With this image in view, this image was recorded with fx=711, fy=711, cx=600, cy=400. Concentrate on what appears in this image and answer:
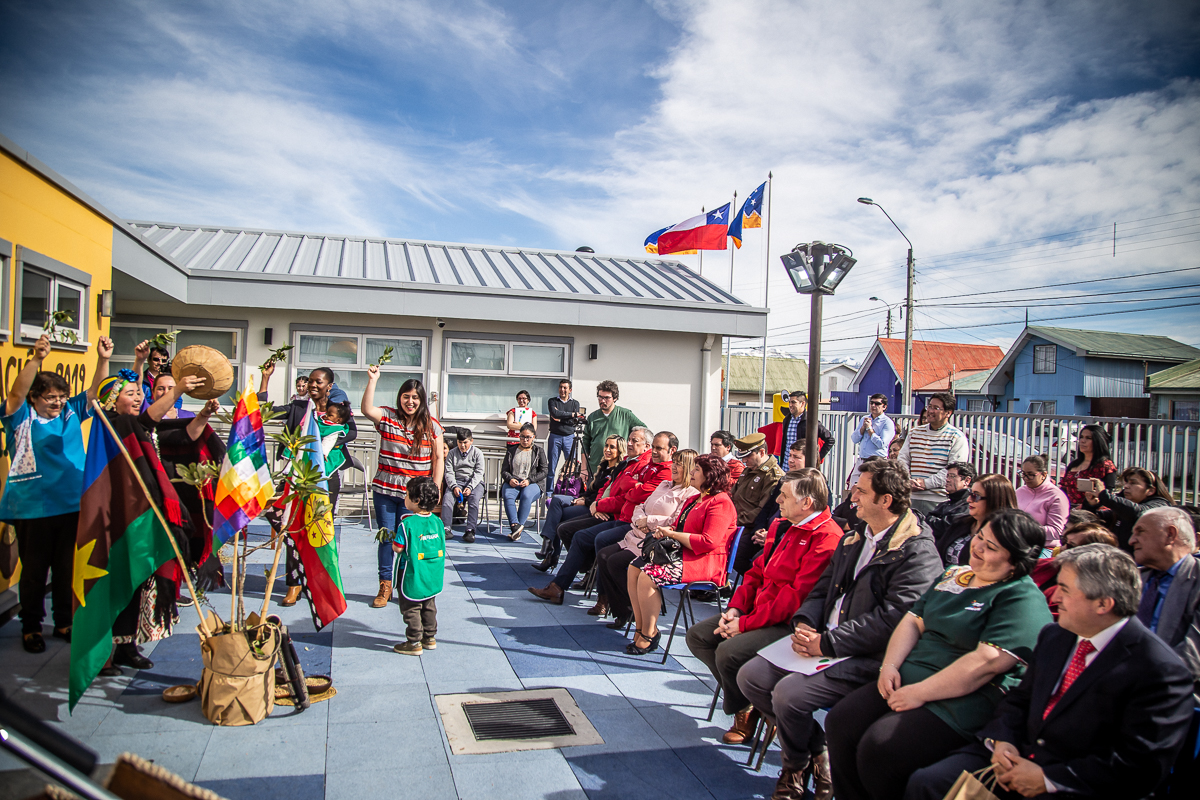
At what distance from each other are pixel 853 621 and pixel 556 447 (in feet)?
22.0

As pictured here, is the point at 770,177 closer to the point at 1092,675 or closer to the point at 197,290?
the point at 197,290

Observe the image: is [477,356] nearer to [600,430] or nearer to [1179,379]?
[600,430]

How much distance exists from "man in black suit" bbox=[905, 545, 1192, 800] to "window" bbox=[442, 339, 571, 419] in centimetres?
857

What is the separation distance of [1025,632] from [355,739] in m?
2.92

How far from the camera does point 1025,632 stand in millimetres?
2572

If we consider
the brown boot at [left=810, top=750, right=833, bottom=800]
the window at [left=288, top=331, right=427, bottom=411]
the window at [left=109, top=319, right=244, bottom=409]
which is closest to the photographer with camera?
the window at [left=288, top=331, right=427, bottom=411]

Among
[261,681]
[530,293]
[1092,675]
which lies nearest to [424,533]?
[261,681]

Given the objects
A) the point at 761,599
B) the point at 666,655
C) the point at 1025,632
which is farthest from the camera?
the point at 666,655

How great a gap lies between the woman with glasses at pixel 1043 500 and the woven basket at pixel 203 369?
5.19 meters

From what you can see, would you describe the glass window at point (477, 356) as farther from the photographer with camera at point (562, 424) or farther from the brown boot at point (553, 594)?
the brown boot at point (553, 594)

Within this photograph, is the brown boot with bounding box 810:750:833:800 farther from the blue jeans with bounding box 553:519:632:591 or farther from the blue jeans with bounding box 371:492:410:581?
the blue jeans with bounding box 371:492:410:581

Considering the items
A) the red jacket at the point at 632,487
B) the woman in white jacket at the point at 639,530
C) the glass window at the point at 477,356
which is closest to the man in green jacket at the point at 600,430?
the red jacket at the point at 632,487

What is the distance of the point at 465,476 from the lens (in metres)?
8.52

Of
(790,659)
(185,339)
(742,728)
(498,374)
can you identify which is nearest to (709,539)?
(742,728)
